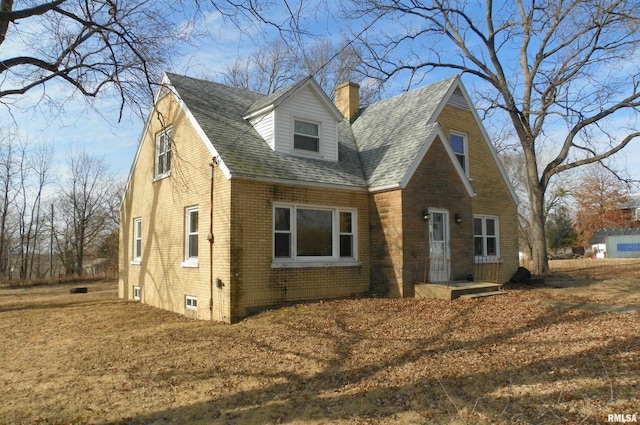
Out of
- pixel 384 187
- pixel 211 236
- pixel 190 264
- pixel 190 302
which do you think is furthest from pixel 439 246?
pixel 190 302

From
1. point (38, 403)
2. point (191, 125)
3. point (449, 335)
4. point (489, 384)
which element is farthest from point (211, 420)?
point (191, 125)

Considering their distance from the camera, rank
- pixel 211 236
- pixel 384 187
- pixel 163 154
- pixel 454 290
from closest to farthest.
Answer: pixel 211 236 → pixel 454 290 → pixel 384 187 → pixel 163 154

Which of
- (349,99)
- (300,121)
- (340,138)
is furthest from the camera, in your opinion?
(349,99)

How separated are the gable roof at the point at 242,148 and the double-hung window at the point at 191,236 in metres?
2.22

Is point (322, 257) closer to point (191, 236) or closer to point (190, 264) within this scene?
point (190, 264)

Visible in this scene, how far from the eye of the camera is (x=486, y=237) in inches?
670

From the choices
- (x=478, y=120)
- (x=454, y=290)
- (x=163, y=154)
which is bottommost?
(x=454, y=290)

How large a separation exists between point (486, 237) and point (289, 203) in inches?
350

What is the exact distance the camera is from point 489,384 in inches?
217

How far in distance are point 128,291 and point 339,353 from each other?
1238cm

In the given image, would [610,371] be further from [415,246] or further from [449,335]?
[415,246]

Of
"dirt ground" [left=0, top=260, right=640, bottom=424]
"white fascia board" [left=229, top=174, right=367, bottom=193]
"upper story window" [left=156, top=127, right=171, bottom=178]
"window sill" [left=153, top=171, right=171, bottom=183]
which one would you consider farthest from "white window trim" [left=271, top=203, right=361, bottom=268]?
"upper story window" [left=156, top=127, right=171, bottom=178]

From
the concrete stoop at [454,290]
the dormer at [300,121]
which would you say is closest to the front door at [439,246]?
the concrete stoop at [454,290]

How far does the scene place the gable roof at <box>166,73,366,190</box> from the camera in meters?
11.5
